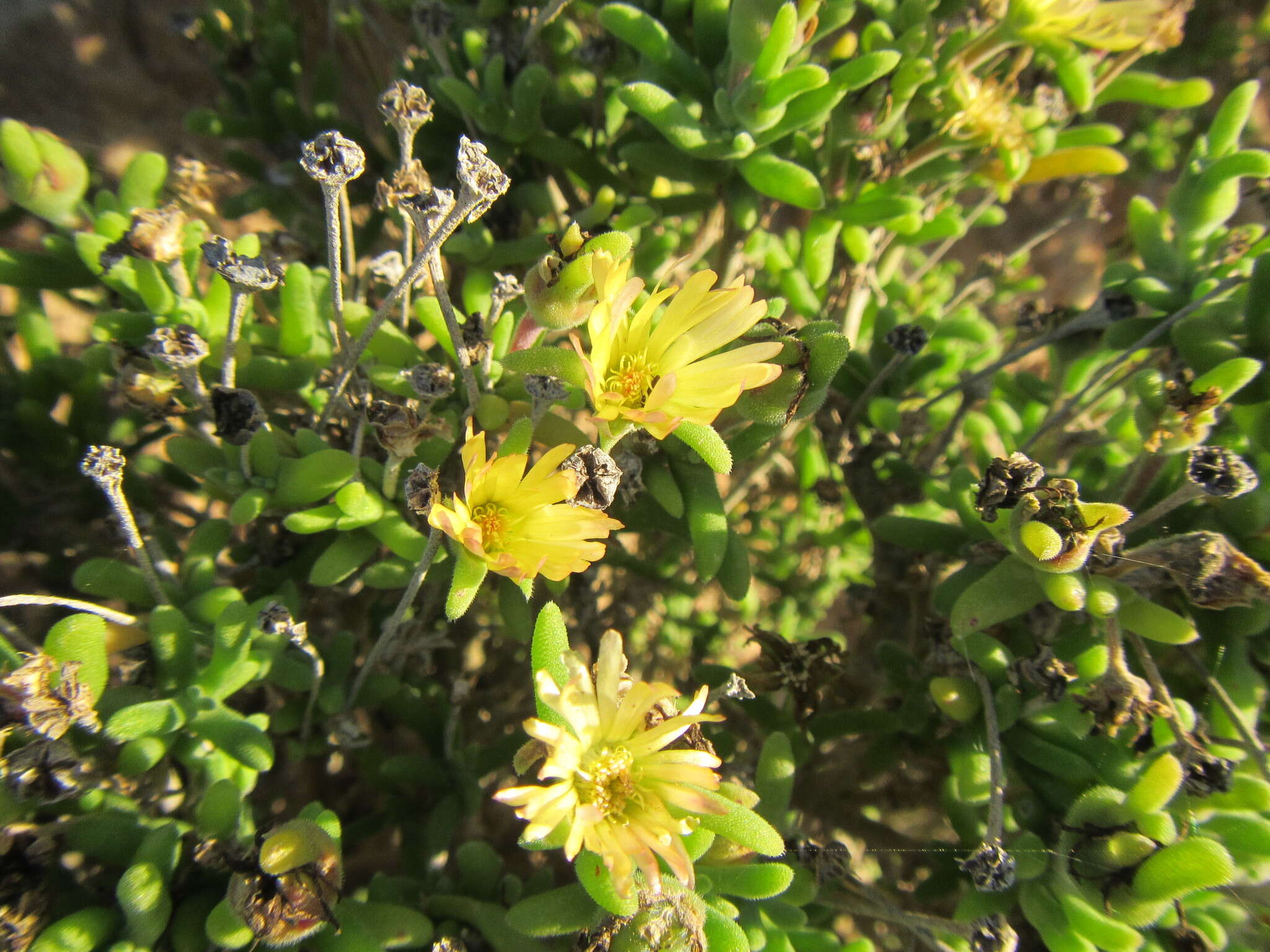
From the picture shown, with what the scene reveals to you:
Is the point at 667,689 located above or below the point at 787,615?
above

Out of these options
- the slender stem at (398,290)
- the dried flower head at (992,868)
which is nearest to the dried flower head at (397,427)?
the slender stem at (398,290)

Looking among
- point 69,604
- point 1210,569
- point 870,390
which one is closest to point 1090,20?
point 870,390

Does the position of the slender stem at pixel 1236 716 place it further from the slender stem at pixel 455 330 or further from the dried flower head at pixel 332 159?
the dried flower head at pixel 332 159

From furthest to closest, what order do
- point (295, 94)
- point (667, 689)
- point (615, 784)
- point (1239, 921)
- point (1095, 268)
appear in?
point (1095, 268) < point (295, 94) < point (1239, 921) < point (615, 784) < point (667, 689)

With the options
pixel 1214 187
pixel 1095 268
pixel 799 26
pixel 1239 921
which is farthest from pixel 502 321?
pixel 1095 268

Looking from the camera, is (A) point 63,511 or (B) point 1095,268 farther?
(B) point 1095,268

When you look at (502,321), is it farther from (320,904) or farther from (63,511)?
(63,511)

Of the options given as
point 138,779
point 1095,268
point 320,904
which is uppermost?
point 1095,268
